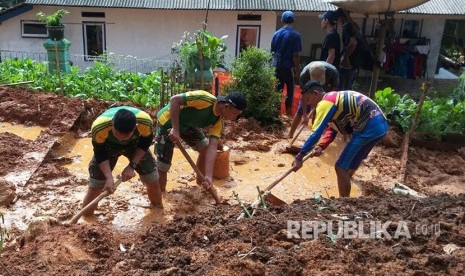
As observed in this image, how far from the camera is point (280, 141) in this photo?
802cm

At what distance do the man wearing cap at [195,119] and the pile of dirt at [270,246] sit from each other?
3.32 feet

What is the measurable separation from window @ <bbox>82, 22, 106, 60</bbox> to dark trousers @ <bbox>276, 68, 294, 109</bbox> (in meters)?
7.01

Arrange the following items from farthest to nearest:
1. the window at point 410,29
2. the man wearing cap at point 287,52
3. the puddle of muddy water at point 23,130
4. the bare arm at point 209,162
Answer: the window at point 410,29
the man wearing cap at point 287,52
the puddle of muddy water at point 23,130
the bare arm at point 209,162

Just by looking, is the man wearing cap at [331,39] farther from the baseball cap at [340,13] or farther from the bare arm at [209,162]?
the bare arm at [209,162]


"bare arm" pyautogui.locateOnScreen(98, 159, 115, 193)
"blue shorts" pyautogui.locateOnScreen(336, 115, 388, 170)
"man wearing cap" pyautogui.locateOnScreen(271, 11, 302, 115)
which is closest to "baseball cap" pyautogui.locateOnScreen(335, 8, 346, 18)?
"man wearing cap" pyautogui.locateOnScreen(271, 11, 302, 115)

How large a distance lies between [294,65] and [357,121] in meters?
4.11

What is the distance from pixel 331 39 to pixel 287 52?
856 mm

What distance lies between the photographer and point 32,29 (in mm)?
14164

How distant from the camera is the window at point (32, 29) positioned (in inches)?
555

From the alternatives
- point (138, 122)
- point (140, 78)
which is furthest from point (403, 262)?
point (140, 78)

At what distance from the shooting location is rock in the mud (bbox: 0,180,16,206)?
5.29 meters

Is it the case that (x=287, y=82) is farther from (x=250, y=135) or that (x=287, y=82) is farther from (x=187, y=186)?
(x=187, y=186)

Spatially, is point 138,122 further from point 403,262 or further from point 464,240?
point 464,240

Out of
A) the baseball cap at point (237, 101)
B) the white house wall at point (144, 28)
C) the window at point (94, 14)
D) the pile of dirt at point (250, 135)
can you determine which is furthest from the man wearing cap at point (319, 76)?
the window at point (94, 14)
